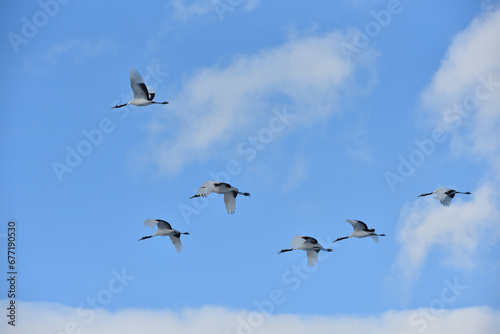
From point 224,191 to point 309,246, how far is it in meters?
4.54

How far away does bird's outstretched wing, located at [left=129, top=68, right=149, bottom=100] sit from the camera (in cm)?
6642

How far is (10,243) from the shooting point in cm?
6644

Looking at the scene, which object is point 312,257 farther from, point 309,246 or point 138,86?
point 138,86

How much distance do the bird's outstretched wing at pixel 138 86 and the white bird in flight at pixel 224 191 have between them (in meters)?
4.47

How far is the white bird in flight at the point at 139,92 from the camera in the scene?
218 feet

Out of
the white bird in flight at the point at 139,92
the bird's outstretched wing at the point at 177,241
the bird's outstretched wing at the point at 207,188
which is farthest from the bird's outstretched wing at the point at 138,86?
the bird's outstretched wing at the point at 177,241

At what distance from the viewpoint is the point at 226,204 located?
6756 cm

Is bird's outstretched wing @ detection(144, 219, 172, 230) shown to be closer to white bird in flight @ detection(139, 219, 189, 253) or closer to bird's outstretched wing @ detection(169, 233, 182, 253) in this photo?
white bird in flight @ detection(139, 219, 189, 253)

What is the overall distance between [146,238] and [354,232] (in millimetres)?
9360

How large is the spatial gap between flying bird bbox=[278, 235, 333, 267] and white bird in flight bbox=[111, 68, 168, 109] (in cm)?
806

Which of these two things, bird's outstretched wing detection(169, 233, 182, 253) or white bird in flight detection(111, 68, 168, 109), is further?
bird's outstretched wing detection(169, 233, 182, 253)

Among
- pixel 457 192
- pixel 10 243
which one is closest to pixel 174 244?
pixel 10 243

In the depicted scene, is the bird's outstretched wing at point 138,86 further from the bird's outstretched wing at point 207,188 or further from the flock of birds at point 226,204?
the bird's outstretched wing at point 207,188

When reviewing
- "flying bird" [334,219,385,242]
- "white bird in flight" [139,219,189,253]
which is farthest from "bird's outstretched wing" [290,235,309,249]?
"white bird in flight" [139,219,189,253]
